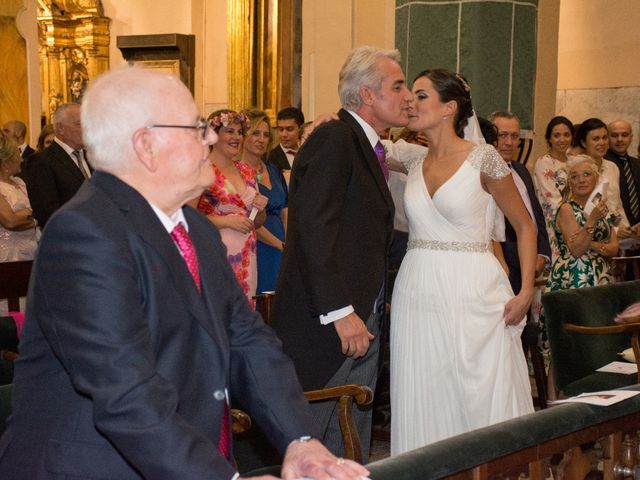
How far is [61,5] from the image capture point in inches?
590

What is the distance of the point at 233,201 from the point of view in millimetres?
5441

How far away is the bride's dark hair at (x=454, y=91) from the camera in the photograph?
12.3 ft

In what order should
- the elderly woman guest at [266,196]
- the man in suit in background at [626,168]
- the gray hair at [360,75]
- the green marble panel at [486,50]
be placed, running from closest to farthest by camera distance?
the gray hair at [360,75], the green marble panel at [486,50], the elderly woman guest at [266,196], the man in suit in background at [626,168]

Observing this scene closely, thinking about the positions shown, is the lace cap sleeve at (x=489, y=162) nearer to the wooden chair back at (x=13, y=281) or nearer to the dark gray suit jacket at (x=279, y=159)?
the wooden chair back at (x=13, y=281)

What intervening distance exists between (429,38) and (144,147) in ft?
12.1

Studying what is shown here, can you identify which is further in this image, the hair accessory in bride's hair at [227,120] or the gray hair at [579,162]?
the gray hair at [579,162]

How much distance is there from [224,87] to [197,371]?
35.0 ft

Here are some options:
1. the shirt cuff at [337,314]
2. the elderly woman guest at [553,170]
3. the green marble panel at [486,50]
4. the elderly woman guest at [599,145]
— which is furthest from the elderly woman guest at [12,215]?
the elderly woman guest at [599,145]

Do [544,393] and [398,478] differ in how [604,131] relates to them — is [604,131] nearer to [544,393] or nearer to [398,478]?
[544,393]

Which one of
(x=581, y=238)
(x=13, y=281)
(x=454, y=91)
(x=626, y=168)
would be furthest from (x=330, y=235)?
(x=626, y=168)

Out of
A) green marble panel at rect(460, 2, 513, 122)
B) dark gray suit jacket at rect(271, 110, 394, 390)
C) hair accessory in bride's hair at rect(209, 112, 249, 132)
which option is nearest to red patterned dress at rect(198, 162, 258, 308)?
hair accessory in bride's hair at rect(209, 112, 249, 132)

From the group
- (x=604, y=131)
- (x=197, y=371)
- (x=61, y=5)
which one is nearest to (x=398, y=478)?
(x=197, y=371)

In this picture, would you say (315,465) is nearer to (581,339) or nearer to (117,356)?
(117,356)

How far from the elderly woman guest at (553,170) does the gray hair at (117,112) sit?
537cm
